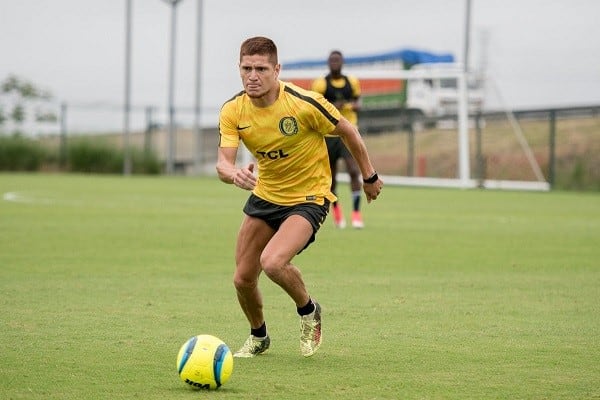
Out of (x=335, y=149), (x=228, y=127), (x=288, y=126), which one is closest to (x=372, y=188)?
(x=288, y=126)

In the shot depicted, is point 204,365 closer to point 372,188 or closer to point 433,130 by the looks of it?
point 372,188

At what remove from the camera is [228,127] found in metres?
8.55

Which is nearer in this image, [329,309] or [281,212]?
[281,212]

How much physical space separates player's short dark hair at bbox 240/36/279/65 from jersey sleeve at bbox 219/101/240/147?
0.43 metres

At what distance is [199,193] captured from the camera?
108ft

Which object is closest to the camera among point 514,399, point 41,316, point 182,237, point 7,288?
point 514,399

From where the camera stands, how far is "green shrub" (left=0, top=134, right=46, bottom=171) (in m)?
52.2

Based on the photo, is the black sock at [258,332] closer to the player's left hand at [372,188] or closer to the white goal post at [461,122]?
the player's left hand at [372,188]

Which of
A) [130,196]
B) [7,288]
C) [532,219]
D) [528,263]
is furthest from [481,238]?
[130,196]

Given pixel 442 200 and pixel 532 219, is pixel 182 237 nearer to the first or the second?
pixel 532 219

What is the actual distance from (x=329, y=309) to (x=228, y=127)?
112 inches

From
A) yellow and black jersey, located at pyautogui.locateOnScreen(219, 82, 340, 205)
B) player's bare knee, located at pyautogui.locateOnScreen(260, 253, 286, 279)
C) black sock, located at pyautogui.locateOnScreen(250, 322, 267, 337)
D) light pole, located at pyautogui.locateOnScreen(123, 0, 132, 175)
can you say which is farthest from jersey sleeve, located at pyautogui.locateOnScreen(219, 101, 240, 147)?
light pole, located at pyautogui.locateOnScreen(123, 0, 132, 175)

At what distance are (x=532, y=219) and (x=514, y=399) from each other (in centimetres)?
1649

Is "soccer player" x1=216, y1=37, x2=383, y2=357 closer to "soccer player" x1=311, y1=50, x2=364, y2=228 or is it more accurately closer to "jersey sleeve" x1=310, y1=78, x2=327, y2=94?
"soccer player" x1=311, y1=50, x2=364, y2=228
